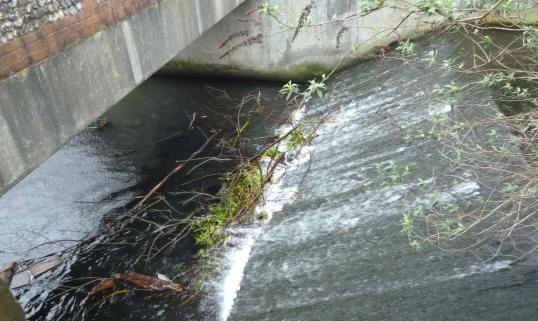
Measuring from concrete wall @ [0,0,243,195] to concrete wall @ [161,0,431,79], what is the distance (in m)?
4.40

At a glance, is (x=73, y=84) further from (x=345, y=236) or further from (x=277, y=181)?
(x=277, y=181)

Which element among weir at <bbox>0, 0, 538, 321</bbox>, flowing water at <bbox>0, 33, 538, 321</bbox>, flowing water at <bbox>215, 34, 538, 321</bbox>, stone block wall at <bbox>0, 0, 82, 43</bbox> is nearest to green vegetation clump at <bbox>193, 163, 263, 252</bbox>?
weir at <bbox>0, 0, 538, 321</bbox>

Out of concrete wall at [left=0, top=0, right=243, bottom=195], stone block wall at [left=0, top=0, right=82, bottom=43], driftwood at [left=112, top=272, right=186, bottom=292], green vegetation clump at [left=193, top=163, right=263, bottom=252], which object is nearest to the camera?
stone block wall at [left=0, top=0, right=82, bottom=43]

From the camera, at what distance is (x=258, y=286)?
4438mm

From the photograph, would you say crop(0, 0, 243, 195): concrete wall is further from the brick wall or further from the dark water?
the dark water

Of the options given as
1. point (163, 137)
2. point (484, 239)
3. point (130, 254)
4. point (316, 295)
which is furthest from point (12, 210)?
point (484, 239)

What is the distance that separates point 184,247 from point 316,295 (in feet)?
7.12

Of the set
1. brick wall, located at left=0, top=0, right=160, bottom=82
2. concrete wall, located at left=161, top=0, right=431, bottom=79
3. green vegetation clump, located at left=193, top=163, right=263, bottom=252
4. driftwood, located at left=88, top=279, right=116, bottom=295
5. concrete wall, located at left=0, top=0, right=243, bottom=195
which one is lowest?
driftwood, located at left=88, top=279, right=116, bottom=295

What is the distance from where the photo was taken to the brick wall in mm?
2742

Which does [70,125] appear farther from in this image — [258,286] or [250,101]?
[250,101]

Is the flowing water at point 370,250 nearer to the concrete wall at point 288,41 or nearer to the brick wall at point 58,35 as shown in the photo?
the concrete wall at point 288,41

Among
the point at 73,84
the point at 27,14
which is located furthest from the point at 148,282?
the point at 27,14

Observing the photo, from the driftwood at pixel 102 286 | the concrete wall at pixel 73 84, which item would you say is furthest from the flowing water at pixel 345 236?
the concrete wall at pixel 73 84

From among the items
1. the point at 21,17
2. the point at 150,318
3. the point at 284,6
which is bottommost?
the point at 150,318
